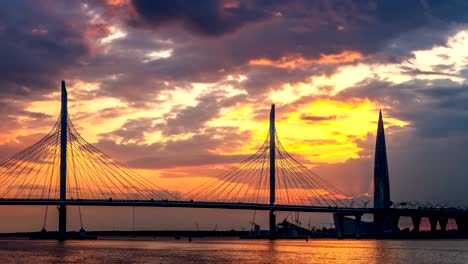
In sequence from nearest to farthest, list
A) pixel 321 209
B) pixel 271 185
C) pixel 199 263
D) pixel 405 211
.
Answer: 1. pixel 199 263
2. pixel 271 185
3. pixel 321 209
4. pixel 405 211

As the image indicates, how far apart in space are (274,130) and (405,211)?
39407 millimetres

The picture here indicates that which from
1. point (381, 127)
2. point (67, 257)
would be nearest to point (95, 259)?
point (67, 257)

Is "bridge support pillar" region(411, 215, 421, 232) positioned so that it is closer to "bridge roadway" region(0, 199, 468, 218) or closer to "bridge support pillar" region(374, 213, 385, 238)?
"bridge roadway" region(0, 199, 468, 218)

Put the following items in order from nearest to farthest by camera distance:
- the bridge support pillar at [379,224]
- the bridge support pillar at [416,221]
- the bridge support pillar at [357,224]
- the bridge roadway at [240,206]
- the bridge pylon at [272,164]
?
the bridge roadway at [240,206], the bridge pylon at [272,164], the bridge support pillar at [357,224], the bridge support pillar at [379,224], the bridge support pillar at [416,221]

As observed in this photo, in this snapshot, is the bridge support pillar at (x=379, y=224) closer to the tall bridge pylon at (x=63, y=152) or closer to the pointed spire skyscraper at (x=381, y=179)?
the pointed spire skyscraper at (x=381, y=179)

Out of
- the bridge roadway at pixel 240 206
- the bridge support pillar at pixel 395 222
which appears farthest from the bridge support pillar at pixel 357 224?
the bridge support pillar at pixel 395 222

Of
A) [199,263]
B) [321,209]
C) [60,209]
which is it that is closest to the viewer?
[199,263]

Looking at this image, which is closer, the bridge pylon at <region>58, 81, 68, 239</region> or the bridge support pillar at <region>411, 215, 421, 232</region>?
the bridge pylon at <region>58, 81, 68, 239</region>

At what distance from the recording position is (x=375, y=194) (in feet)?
631

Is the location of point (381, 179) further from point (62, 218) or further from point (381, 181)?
point (62, 218)

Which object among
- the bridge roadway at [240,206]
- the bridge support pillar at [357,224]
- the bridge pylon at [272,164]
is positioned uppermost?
the bridge pylon at [272,164]

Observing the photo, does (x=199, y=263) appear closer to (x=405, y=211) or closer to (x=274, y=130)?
(x=274, y=130)

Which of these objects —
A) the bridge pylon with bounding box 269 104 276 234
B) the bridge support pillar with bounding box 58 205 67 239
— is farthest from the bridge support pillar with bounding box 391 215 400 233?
the bridge support pillar with bounding box 58 205 67 239

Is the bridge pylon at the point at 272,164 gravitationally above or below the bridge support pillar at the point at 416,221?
above
